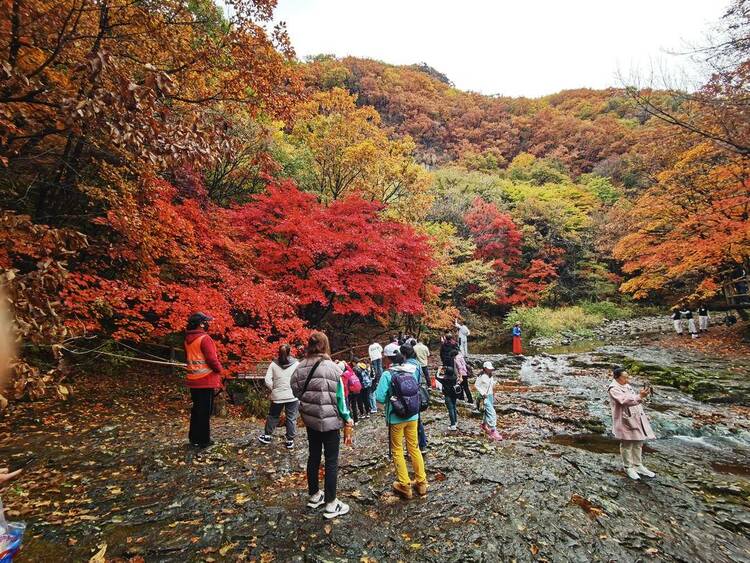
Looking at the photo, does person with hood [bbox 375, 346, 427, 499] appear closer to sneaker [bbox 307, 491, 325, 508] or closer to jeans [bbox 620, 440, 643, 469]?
sneaker [bbox 307, 491, 325, 508]

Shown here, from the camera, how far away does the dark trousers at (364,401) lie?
865 cm

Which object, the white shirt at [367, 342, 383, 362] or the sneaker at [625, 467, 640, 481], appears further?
the white shirt at [367, 342, 383, 362]

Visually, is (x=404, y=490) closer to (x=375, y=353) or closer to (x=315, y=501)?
(x=315, y=501)

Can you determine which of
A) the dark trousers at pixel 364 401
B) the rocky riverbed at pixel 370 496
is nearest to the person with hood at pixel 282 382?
the rocky riverbed at pixel 370 496

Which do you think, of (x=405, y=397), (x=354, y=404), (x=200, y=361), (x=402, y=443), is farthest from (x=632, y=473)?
(x=200, y=361)

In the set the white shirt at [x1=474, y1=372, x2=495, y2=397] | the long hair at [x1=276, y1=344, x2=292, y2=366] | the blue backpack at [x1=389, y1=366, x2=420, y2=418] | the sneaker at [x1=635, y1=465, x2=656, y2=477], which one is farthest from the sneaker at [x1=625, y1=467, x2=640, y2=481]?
the long hair at [x1=276, y1=344, x2=292, y2=366]

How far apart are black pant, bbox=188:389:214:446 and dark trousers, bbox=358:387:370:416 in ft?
12.6

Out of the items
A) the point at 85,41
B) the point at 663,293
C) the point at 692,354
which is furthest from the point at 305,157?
the point at 663,293

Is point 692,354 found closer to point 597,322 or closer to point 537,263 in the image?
point 597,322

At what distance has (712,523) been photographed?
4.24 metres

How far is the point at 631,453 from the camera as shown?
17.6 ft

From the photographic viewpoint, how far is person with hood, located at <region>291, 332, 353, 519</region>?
3.73m

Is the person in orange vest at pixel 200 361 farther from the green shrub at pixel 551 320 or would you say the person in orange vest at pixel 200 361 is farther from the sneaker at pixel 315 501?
the green shrub at pixel 551 320

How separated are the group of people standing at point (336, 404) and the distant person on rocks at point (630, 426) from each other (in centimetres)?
1
